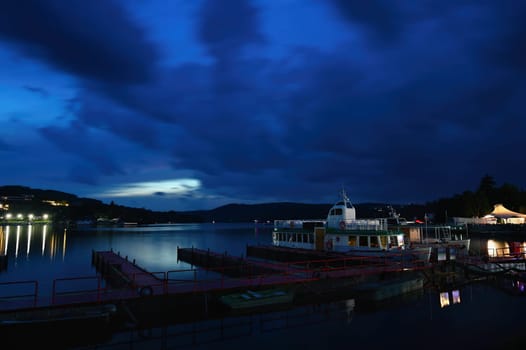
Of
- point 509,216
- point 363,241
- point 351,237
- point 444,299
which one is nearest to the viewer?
point 444,299

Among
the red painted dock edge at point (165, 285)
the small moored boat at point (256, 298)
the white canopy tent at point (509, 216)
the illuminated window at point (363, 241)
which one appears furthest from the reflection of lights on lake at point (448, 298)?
the white canopy tent at point (509, 216)

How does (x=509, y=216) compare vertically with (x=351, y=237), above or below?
above

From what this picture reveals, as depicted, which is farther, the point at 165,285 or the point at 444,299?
the point at 444,299

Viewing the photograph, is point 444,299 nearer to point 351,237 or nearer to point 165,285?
point 351,237

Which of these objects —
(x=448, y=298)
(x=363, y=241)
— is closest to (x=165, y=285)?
(x=448, y=298)

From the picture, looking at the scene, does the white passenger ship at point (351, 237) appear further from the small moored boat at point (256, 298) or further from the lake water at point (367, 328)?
the small moored boat at point (256, 298)

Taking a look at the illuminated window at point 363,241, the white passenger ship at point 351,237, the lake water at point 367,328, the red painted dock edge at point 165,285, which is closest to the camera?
the lake water at point 367,328

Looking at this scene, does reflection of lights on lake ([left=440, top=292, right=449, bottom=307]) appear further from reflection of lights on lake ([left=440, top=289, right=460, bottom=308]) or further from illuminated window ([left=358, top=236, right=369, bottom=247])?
illuminated window ([left=358, top=236, right=369, bottom=247])

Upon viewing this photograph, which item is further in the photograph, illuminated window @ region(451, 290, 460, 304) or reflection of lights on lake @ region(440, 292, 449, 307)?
illuminated window @ region(451, 290, 460, 304)

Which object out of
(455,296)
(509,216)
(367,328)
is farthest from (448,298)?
(509,216)

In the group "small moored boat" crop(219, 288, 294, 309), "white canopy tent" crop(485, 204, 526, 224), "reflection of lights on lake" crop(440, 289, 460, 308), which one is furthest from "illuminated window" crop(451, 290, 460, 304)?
"white canopy tent" crop(485, 204, 526, 224)

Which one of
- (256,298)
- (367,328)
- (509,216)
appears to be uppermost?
(509,216)

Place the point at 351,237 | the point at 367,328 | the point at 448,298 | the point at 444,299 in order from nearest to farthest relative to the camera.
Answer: the point at 367,328, the point at 444,299, the point at 448,298, the point at 351,237

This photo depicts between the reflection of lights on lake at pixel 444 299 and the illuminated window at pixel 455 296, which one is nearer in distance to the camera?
the reflection of lights on lake at pixel 444 299
